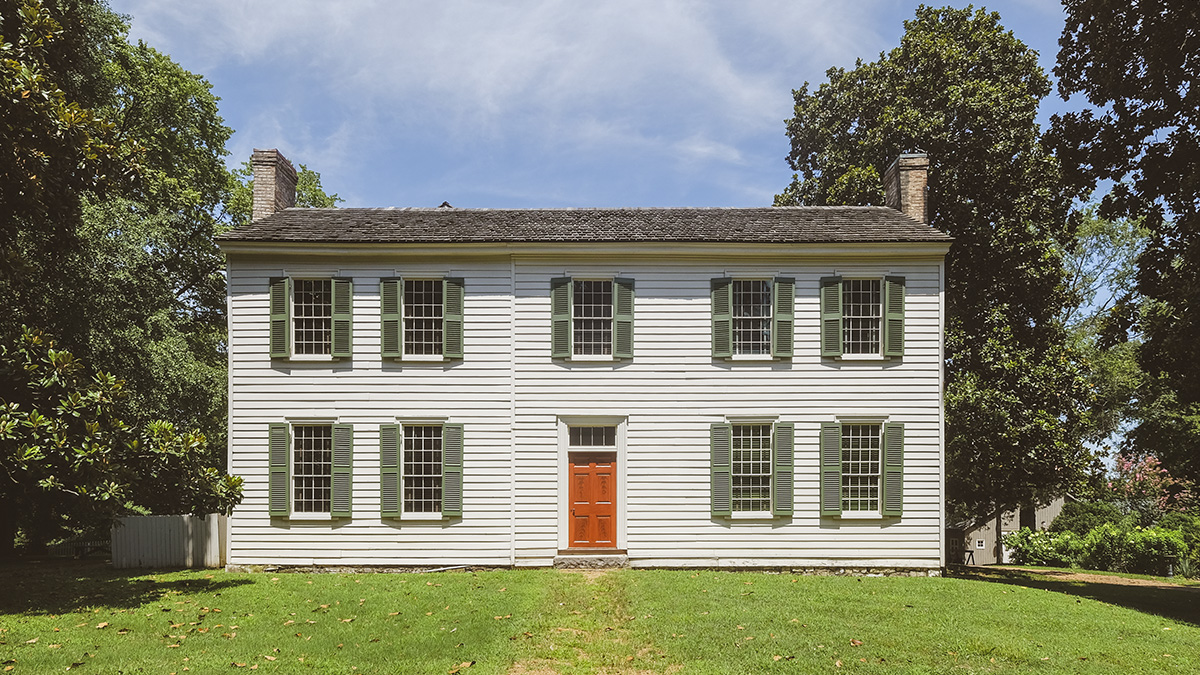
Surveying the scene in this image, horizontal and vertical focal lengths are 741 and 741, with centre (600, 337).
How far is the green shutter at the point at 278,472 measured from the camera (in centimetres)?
1608

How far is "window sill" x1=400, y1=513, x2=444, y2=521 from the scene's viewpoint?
1609 centimetres

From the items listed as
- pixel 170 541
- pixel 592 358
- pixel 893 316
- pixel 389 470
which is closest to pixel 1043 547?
pixel 893 316

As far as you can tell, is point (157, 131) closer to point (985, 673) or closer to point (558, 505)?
point (558, 505)

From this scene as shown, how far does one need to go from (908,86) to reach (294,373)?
20205 millimetres

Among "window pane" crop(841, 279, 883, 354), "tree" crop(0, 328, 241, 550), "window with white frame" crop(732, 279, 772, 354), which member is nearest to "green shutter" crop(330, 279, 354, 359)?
"tree" crop(0, 328, 241, 550)

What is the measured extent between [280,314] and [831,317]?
1224 centimetres

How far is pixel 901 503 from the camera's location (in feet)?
53.3

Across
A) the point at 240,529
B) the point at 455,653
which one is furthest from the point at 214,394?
the point at 455,653

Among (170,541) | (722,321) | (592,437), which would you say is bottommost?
(170,541)

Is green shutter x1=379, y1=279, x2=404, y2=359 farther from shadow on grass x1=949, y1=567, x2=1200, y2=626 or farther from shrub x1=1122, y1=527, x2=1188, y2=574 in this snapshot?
shrub x1=1122, y1=527, x2=1188, y2=574

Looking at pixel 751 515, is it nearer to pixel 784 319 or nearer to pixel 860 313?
pixel 784 319

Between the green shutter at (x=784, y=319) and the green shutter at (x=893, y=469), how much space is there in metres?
2.78

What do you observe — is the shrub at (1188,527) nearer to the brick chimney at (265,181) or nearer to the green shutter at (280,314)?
the green shutter at (280,314)

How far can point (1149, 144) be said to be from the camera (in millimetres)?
16078
